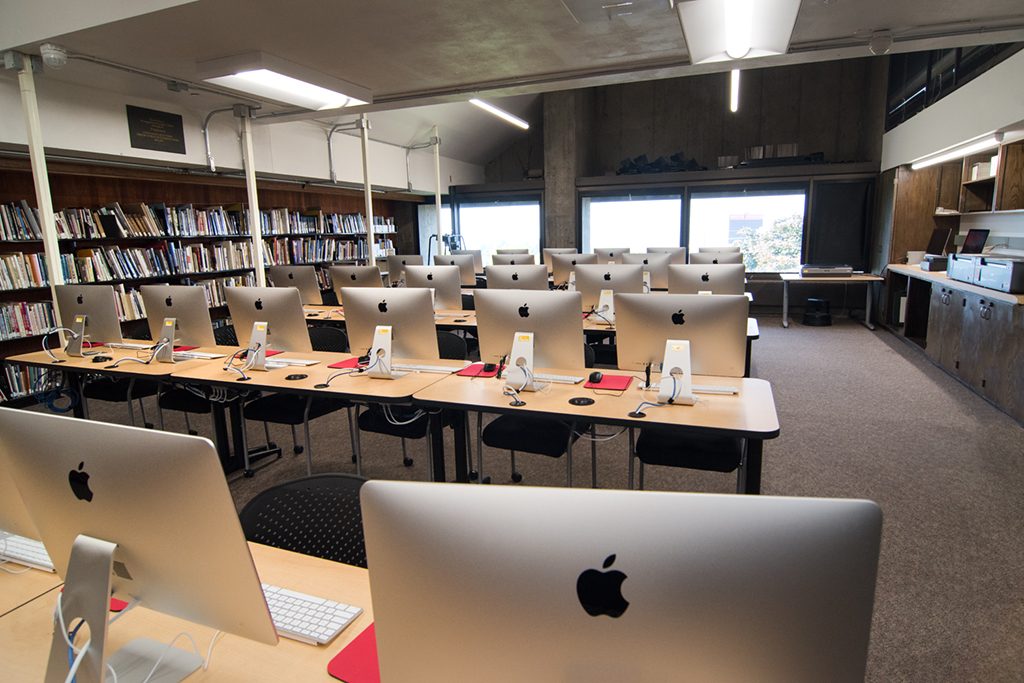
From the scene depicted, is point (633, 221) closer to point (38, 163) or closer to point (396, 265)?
point (396, 265)

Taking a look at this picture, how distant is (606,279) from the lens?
13.6 ft

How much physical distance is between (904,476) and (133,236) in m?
6.49

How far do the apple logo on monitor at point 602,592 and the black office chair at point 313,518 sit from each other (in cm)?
99

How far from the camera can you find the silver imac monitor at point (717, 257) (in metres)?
5.68

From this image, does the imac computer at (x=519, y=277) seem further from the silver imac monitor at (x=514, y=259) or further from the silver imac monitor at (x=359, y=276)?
the silver imac monitor at (x=514, y=259)

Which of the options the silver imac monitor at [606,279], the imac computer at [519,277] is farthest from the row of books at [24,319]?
the silver imac monitor at [606,279]

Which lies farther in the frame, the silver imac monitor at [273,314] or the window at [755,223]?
the window at [755,223]

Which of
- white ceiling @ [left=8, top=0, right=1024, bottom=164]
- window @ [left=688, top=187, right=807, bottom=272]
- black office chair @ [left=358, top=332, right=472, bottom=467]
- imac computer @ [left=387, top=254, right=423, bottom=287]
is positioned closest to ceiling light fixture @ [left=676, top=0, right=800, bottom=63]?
white ceiling @ [left=8, top=0, right=1024, bottom=164]

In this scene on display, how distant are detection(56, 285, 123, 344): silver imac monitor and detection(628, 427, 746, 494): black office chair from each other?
10.7 feet

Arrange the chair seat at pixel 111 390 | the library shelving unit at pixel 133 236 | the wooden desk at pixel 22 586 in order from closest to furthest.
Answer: the wooden desk at pixel 22 586 < the chair seat at pixel 111 390 < the library shelving unit at pixel 133 236

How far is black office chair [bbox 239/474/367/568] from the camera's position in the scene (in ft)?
4.86

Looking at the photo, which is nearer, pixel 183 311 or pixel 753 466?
pixel 753 466

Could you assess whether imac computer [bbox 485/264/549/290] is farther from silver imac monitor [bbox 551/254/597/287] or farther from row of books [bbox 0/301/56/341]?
row of books [bbox 0/301/56/341]

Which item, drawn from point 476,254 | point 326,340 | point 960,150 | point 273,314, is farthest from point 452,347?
point 476,254
